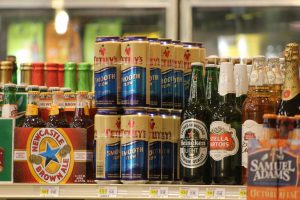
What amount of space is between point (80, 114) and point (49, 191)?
34 cm

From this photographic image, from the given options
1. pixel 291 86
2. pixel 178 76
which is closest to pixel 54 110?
pixel 178 76

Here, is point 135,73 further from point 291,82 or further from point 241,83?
point 291,82

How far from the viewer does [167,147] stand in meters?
2.79

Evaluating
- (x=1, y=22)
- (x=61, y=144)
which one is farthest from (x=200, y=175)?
(x=1, y=22)

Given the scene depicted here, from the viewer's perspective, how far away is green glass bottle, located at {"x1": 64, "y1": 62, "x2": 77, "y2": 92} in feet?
11.1

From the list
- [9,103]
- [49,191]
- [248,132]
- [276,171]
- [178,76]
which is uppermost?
[178,76]

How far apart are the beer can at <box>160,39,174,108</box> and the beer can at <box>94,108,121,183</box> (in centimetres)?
19

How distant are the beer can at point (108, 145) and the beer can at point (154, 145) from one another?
116 mm

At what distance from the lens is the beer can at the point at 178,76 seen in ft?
9.30

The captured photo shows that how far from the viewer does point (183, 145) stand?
2709 millimetres

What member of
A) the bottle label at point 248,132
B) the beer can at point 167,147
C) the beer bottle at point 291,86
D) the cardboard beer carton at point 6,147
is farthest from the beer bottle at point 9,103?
the beer bottle at point 291,86

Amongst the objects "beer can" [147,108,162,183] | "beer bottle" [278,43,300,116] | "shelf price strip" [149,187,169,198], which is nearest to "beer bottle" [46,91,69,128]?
"beer can" [147,108,162,183]

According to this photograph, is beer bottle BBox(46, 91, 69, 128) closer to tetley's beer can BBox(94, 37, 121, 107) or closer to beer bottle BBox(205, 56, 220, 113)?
tetley's beer can BBox(94, 37, 121, 107)

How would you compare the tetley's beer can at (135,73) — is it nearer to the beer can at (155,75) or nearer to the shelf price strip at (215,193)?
the beer can at (155,75)
